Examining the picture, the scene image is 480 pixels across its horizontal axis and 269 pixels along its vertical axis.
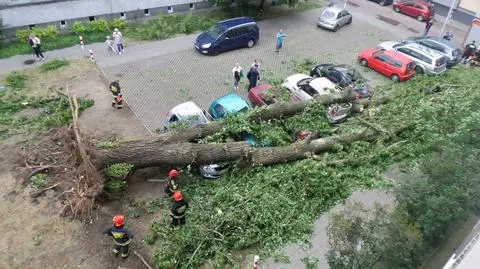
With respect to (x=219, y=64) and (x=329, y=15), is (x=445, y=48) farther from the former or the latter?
(x=219, y=64)

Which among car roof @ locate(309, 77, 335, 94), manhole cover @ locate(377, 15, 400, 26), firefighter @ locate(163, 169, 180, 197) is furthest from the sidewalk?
firefighter @ locate(163, 169, 180, 197)

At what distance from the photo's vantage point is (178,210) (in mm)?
10406

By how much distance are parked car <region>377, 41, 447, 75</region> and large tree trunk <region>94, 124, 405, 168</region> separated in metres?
10.4

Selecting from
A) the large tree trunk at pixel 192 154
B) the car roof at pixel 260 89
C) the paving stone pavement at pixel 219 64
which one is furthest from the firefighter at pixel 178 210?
the car roof at pixel 260 89

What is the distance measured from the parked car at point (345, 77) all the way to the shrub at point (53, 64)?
11238 millimetres

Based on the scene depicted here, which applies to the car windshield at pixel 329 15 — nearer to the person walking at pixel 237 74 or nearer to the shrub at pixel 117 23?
the person walking at pixel 237 74

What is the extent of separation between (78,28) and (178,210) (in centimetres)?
1352

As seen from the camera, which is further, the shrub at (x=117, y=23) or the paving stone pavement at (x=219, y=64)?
the shrub at (x=117, y=23)

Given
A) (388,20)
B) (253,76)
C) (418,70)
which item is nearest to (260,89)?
(253,76)

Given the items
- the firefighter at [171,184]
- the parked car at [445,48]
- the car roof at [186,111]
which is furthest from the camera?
the parked car at [445,48]

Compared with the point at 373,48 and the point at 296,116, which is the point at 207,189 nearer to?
the point at 296,116

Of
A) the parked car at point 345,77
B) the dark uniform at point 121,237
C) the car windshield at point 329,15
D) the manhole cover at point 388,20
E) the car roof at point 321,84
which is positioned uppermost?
the car windshield at point 329,15

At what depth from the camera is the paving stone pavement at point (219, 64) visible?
53.9ft

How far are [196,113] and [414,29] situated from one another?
58.5ft
